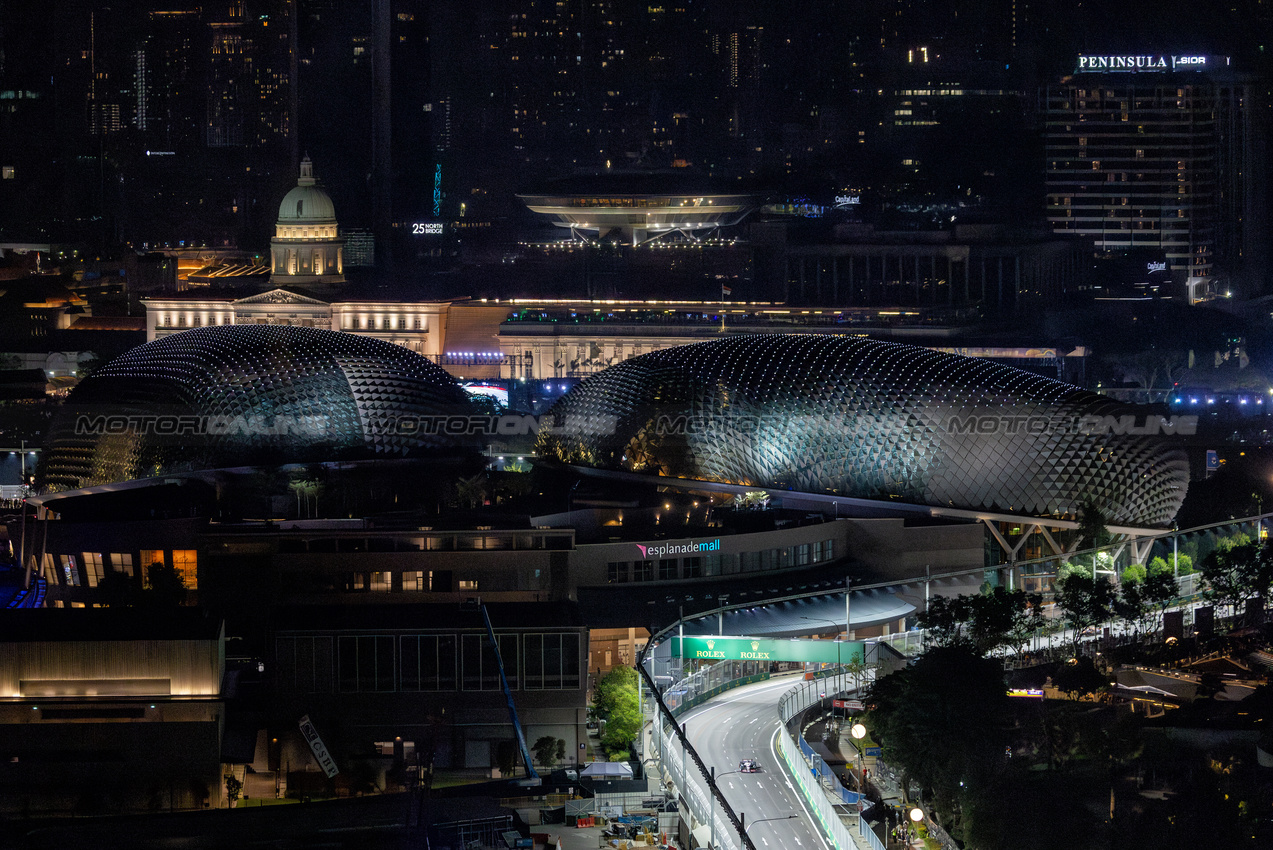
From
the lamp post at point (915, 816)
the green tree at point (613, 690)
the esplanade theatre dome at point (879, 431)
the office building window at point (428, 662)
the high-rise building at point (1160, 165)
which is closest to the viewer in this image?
the lamp post at point (915, 816)

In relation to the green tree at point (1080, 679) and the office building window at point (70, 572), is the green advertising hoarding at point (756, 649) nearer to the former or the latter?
the green tree at point (1080, 679)

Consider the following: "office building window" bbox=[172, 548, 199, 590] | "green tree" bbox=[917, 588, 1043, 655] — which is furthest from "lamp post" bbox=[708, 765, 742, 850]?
"office building window" bbox=[172, 548, 199, 590]

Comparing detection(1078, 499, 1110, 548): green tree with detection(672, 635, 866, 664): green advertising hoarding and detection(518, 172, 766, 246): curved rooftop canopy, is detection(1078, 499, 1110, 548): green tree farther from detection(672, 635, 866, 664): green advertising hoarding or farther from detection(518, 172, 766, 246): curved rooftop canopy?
detection(518, 172, 766, 246): curved rooftop canopy

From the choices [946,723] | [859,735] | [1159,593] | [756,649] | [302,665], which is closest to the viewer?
[946,723]

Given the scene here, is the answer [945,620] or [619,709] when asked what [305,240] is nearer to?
[945,620]

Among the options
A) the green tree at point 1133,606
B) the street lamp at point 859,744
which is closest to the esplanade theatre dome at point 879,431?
the green tree at point 1133,606

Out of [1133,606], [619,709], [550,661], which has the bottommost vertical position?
[619,709]

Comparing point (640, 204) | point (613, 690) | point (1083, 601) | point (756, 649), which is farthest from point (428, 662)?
point (640, 204)
